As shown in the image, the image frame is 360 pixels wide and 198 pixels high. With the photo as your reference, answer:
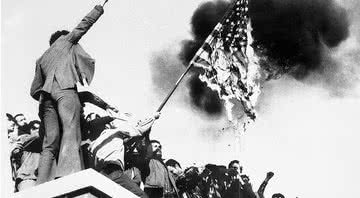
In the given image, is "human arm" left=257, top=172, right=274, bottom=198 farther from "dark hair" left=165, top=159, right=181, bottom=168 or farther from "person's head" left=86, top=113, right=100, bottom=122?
"person's head" left=86, top=113, right=100, bottom=122

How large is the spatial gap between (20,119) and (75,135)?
174 cm

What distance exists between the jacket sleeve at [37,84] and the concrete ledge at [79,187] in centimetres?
144

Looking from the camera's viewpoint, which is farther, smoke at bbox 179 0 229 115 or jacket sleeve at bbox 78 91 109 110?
smoke at bbox 179 0 229 115

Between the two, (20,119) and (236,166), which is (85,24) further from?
(236,166)

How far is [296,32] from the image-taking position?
49.5 ft

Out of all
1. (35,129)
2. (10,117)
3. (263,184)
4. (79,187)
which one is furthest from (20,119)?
(263,184)

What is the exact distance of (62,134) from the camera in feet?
34.6

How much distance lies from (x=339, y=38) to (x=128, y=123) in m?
5.07

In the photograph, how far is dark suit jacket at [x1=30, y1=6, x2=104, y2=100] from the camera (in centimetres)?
1081

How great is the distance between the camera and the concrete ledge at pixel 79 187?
9500 mm

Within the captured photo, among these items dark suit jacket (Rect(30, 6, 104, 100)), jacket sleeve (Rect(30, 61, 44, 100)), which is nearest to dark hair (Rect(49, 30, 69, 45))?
dark suit jacket (Rect(30, 6, 104, 100))

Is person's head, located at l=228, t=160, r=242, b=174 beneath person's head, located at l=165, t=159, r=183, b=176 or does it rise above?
above

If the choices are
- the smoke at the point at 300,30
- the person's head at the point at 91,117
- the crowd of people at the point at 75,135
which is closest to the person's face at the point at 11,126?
the crowd of people at the point at 75,135

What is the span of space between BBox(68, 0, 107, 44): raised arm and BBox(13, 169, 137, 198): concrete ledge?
6.74 ft
